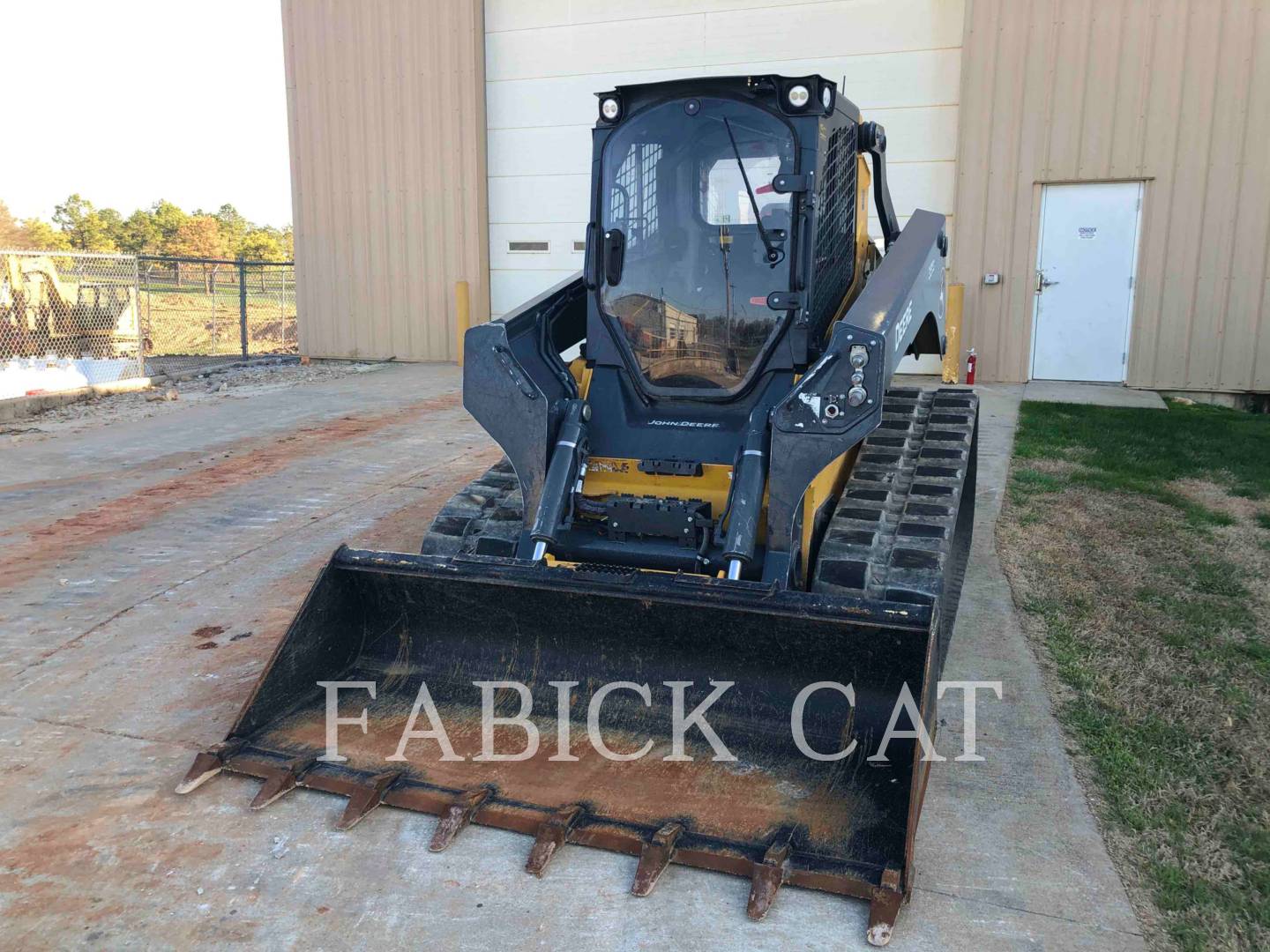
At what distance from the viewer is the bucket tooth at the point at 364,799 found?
11.4 feet

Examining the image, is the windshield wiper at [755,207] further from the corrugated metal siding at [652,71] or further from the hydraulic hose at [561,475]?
the corrugated metal siding at [652,71]

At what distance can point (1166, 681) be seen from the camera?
4527 millimetres

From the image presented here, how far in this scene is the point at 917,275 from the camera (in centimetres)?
491

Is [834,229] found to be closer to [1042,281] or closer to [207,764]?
[207,764]

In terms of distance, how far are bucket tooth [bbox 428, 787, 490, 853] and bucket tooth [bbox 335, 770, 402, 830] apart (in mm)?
229

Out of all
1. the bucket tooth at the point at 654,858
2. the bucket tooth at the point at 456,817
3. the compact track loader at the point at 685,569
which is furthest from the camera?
the compact track loader at the point at 685,569

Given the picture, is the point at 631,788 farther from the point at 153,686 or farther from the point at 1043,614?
the point at 1043,614

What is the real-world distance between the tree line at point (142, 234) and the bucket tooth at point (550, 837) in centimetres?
4351

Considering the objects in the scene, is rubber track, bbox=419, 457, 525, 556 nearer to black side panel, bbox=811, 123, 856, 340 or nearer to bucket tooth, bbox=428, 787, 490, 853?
bucket tooth, bbox=428, 787, 490, 853

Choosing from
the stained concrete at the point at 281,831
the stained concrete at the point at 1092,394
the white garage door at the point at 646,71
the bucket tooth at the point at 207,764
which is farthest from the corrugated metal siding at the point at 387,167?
the bucket tooth at the point at 207,764

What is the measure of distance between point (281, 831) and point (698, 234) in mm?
2925

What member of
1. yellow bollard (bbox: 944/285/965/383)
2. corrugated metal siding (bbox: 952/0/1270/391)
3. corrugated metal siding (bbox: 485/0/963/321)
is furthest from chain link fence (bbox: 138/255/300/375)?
corrugated metal siding (bbox: 952/0/1270/391)

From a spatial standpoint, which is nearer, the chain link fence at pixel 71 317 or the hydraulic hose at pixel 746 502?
the hydraulic hose at pixel 746 502

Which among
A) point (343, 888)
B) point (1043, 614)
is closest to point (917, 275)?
point (1043, 614)
